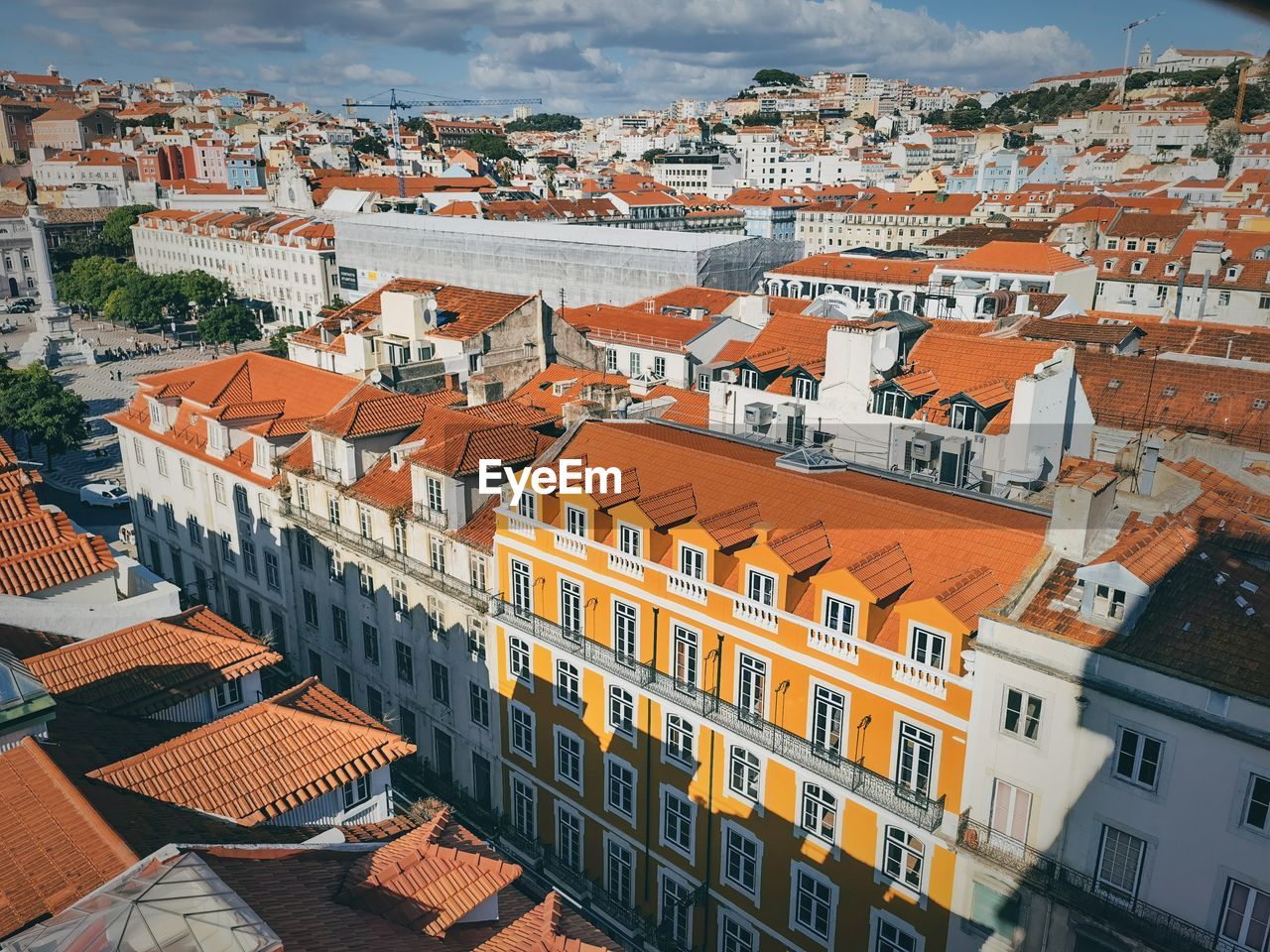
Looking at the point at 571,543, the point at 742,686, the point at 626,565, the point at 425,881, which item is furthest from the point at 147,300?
the point at 425,881

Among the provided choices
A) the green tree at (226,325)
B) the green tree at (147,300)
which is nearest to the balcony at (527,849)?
the green tree at (226,325)

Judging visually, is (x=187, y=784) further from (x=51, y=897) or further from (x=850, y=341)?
(x=850, y=341)

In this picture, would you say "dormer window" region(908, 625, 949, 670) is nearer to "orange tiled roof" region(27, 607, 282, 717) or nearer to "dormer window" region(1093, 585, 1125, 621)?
"dormer window" region(1093, 585, 1125, 621)

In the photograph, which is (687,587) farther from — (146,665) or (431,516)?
(146,665)

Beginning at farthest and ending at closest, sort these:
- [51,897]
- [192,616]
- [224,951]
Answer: [192,616], [51,897], [224,951]

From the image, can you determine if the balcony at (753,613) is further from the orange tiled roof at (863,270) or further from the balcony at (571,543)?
the orange tiled roof at (863,270)

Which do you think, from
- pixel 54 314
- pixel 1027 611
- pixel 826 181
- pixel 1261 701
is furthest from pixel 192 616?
pixel 826 181

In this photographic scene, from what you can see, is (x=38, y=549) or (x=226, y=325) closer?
Result: (x=38, y=549)
